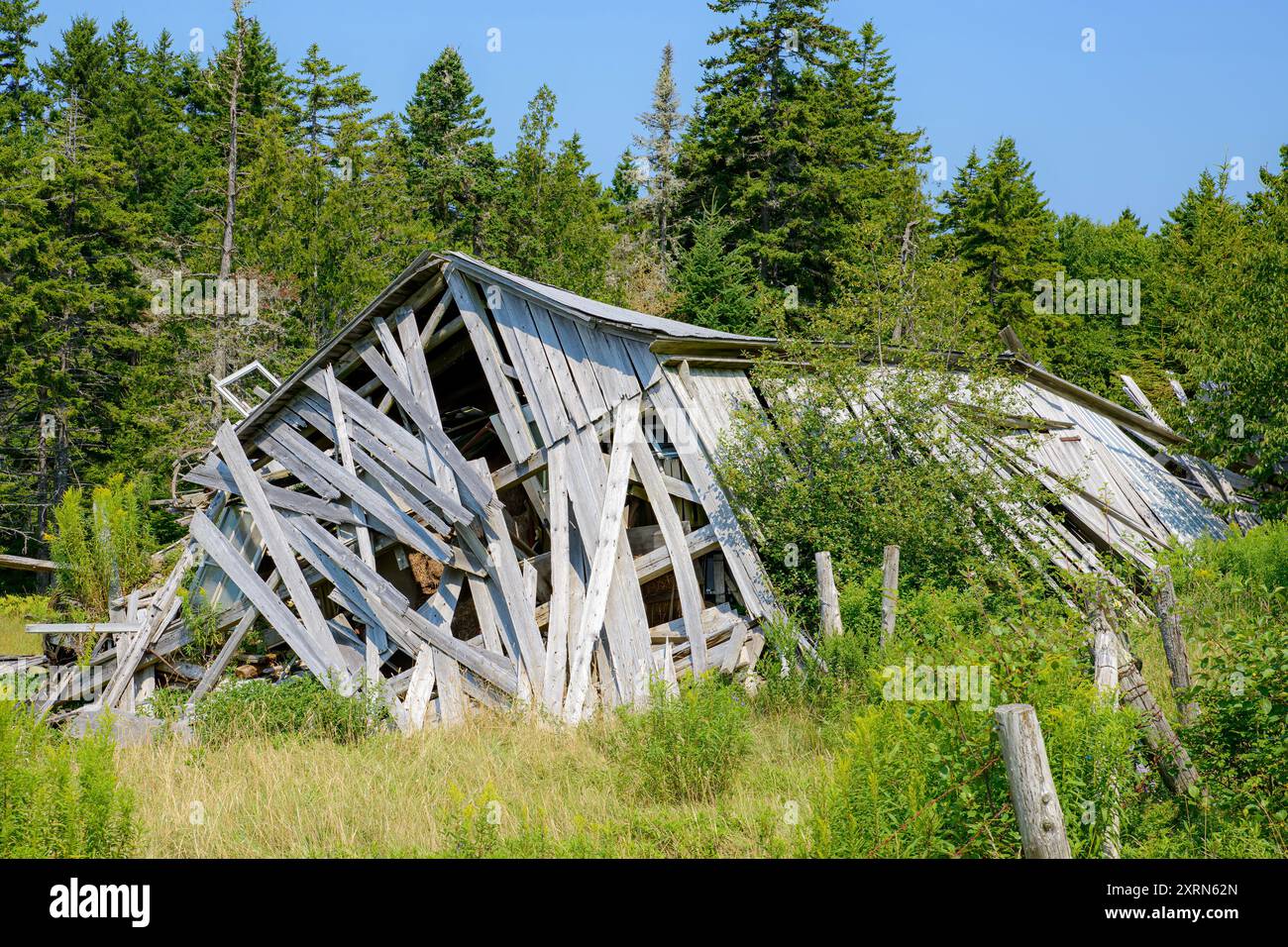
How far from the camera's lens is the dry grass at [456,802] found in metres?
6.46

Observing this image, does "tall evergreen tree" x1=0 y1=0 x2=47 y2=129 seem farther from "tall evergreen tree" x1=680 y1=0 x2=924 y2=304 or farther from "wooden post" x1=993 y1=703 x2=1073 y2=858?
"wooden post" x1=993 y1=703 x2=1073 y2=858

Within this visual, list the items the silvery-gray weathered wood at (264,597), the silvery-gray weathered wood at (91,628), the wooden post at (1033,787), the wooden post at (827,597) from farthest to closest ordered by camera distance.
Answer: the silvery-gray weathered wood at (91,628), the silvery-gray weathered wood at (264,597), the wooden post at (827,597), the wooden post at (1033,787)

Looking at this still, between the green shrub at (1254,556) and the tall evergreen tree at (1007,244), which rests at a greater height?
the tall evergreen tree at (1007,244)

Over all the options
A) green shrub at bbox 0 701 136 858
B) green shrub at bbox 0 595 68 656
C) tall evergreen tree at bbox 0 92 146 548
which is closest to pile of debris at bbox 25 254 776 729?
green shrub at bbox 0 701 136 858

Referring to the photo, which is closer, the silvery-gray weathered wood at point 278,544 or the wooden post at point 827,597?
the wooden post at point 827,597

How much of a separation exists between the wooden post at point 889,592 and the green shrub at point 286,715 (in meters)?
5.62

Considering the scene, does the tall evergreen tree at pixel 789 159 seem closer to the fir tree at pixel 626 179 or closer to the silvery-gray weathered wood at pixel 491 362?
the fir tree at pixel 626 179

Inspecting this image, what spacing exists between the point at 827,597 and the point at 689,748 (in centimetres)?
286

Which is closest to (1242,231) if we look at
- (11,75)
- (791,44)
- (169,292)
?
(791,44)

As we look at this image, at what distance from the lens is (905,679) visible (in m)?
6.62

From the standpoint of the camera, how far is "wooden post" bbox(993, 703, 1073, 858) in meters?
4.89

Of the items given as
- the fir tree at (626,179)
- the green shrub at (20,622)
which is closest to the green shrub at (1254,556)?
the green shrub at (20,622)

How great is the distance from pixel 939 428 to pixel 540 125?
79.0 ft

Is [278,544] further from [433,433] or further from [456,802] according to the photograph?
[456,802]
